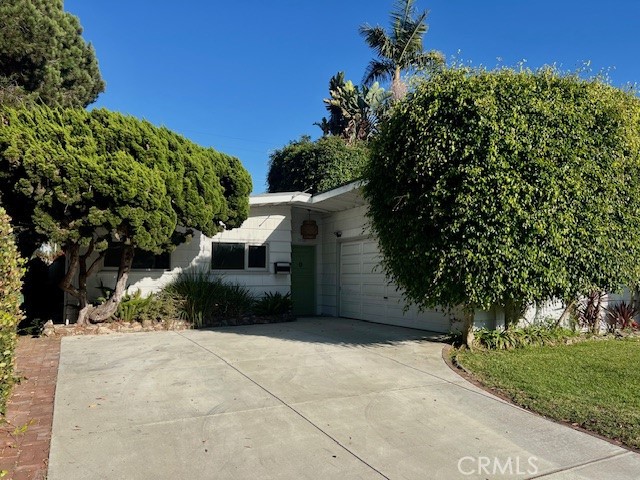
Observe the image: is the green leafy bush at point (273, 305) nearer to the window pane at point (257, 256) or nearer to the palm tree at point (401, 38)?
the window pane at point (257, 256)

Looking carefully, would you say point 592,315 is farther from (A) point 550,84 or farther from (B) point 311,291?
(B) point 311,291

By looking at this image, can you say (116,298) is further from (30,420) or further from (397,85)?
(397,85)

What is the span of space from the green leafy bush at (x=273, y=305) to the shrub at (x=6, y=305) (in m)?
7.60

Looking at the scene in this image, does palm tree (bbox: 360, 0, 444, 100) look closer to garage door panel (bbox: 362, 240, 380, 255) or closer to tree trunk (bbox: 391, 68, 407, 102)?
tree trunk (bbox: 391, 68, 407, 102)

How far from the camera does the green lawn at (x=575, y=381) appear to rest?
4.49 metres

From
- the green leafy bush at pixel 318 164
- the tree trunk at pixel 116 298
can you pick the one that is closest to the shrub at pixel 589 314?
the tree trunk at pixel 116 298

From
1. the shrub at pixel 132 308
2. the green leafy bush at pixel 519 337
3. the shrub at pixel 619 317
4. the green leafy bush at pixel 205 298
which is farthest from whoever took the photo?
the green leafy bush at pixel 205 298

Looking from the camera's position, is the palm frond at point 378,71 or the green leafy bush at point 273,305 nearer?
the green leafy bush at point 273,305

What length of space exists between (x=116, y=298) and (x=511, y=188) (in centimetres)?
808

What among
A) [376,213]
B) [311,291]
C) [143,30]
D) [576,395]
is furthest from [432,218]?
[143,30]

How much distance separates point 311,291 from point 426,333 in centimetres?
507

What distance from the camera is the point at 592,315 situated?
977 centimetres

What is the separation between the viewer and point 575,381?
19.1 feet

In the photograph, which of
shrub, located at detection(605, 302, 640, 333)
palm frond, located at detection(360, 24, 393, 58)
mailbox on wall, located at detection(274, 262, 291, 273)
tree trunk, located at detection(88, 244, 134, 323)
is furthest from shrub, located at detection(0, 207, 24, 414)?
palm frond, located at detection(360, 24, 393, 58)
